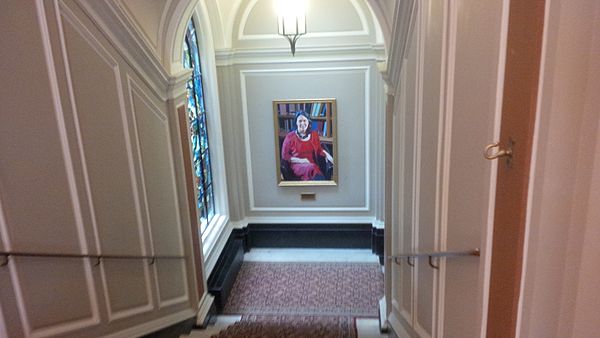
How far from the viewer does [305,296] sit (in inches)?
236

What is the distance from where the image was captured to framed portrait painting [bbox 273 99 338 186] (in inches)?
256

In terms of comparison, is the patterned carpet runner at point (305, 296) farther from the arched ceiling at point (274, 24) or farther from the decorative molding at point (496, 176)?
the decorative molding at point (496, 176)

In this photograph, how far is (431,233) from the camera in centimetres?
268

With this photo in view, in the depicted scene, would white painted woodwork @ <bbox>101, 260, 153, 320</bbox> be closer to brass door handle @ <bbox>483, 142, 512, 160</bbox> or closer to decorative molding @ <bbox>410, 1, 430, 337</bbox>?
decorative molding @ <bbox>410, 1, 430, 337</bbox>

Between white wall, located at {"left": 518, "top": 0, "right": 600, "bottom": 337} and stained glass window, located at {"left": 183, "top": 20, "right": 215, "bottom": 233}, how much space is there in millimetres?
4532

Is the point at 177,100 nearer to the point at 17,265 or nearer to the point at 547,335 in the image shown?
the point at 17,265

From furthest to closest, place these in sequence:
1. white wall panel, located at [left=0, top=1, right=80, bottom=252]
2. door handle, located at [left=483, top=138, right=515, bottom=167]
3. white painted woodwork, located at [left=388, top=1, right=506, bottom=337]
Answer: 1. white wall panel, located at [left=0, top=1, right=80, bottom=252]
2. white painted woodwork, located at [left=388, top=1, right=506, bottom=337]
3. door handle, located at [left=483, top=138, right=515, bottom=167]

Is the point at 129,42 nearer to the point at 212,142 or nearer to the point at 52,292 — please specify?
the point at 52,292

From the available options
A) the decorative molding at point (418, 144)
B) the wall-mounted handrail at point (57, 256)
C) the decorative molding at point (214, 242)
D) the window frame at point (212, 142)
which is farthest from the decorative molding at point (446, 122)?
the window frame at point (212, 142)

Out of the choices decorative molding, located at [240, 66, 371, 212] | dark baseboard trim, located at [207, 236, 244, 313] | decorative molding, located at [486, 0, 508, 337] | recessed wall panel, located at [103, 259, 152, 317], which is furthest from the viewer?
decorative molding, located at [240, 66, 371, 212]

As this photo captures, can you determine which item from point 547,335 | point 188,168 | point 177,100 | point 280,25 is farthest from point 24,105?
point 280,25

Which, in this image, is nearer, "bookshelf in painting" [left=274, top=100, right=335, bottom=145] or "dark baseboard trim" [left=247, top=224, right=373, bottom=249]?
"bookshelf in painting" [left=274, top=100, right=335, bottom=145]

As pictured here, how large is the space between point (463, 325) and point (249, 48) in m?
4.83

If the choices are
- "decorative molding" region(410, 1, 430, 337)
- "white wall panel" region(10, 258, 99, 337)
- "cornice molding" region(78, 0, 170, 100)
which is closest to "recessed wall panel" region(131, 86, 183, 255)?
"cornice molding" region(78, 0, 170, 100)
